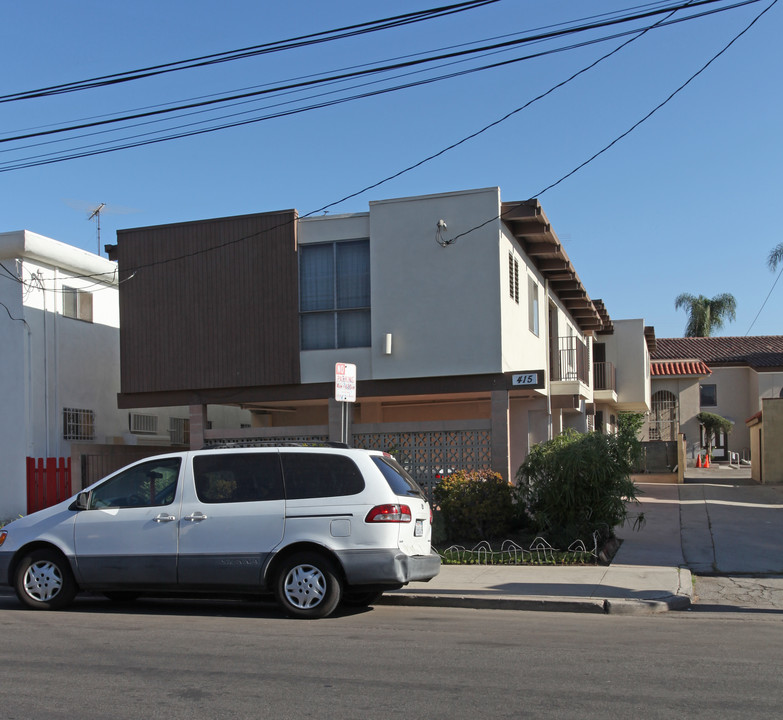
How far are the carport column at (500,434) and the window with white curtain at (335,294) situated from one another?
273cm

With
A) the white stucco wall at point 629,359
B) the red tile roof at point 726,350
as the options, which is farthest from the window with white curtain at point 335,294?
the red tile roof at point 726,350

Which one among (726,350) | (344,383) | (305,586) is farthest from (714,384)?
(305,586)

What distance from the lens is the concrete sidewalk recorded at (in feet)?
32.2

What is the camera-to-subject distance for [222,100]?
14.4 meters

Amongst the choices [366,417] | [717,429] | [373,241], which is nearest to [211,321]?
[373,241]

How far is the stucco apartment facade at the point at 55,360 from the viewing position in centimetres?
1758

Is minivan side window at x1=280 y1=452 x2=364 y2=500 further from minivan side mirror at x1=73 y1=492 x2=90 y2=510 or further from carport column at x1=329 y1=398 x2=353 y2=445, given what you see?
carport column at x1=329 y1=398 x2=353 y2=445

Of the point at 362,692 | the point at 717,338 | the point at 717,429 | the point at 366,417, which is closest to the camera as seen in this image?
the point at 362,692

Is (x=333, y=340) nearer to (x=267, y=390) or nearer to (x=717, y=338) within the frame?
(x=267, y=390)

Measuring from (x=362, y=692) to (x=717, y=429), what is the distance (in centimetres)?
4172

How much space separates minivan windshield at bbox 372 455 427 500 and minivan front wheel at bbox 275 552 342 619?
3.45 ft

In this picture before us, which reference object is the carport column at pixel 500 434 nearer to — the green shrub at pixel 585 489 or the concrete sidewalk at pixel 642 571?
the green shrub at pixel 585 489

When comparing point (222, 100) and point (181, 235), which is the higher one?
point (222, 100)

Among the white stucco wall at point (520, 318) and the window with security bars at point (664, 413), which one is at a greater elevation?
the white stucco wall at point (520, 318)
